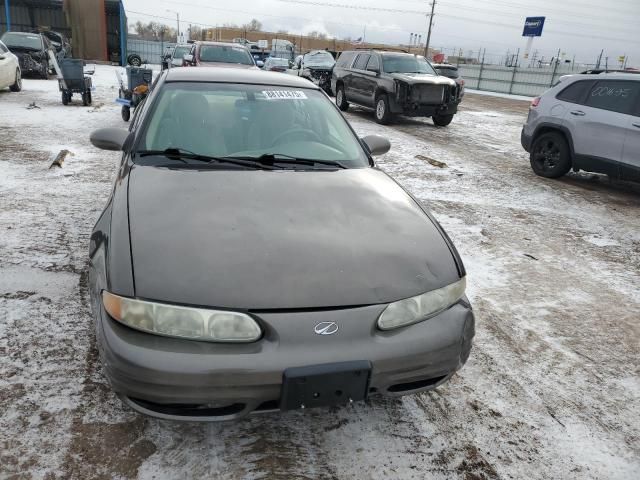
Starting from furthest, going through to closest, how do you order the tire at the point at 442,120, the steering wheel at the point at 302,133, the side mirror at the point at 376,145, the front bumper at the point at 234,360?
the tire at the point at 442,120 < the side mirror at the point at 376,145 < the steering wheel at the point at 302,133 < the front bumper at the point at 234,360

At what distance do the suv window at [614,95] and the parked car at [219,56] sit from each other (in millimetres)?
8758

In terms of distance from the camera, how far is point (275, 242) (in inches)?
86.7

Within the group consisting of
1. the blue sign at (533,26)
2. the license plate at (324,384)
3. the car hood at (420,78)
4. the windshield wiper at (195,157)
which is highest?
the blue sign at (533,26)

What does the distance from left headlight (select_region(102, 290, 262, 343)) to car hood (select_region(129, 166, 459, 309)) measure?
0.14ft

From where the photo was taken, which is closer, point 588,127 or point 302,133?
point 302,133

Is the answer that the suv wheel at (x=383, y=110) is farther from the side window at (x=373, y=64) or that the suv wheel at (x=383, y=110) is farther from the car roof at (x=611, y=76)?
the car roof at (x=611, y=76)

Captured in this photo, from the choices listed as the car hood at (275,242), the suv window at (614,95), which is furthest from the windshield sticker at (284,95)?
the suv window at (614,95)

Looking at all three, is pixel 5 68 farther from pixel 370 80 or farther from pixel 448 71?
pixel 448 71

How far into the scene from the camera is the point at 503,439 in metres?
2.39

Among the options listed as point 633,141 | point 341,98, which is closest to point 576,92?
point 633,141

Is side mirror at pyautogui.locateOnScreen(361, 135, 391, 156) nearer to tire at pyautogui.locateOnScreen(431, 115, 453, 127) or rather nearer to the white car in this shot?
tire at pyautogui.locateOnScreen(431, 115, 453, 127)

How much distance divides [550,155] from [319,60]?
46.9 feet

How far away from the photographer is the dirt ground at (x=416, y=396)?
215 cm

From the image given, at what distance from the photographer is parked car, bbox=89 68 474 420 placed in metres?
1.86
